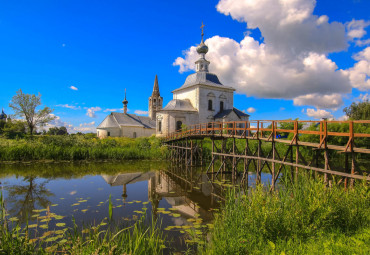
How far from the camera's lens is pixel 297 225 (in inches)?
169

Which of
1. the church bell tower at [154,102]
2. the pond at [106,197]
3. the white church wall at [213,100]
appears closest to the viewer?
the pond at [106,197]

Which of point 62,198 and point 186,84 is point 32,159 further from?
point 186,84

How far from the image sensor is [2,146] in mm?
18062

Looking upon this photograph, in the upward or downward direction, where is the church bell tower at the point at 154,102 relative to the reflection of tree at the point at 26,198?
upward

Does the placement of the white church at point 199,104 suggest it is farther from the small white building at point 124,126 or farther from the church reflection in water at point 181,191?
the church reflection in water at point 181,191

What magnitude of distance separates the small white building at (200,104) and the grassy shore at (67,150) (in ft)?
15.7

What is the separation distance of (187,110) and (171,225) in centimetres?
2198

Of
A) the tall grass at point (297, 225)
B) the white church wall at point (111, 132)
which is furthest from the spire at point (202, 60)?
the tall grass at point (297, 225)

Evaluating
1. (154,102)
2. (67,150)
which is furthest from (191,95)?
(154,102)

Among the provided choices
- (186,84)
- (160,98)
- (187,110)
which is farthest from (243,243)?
(160,98)

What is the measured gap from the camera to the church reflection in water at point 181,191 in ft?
24.5

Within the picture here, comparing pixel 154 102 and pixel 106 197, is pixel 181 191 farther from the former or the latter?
pixel 154 102

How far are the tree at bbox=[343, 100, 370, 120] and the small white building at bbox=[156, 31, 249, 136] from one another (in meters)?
15.4

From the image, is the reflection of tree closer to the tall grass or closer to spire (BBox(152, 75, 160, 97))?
the tall grass
